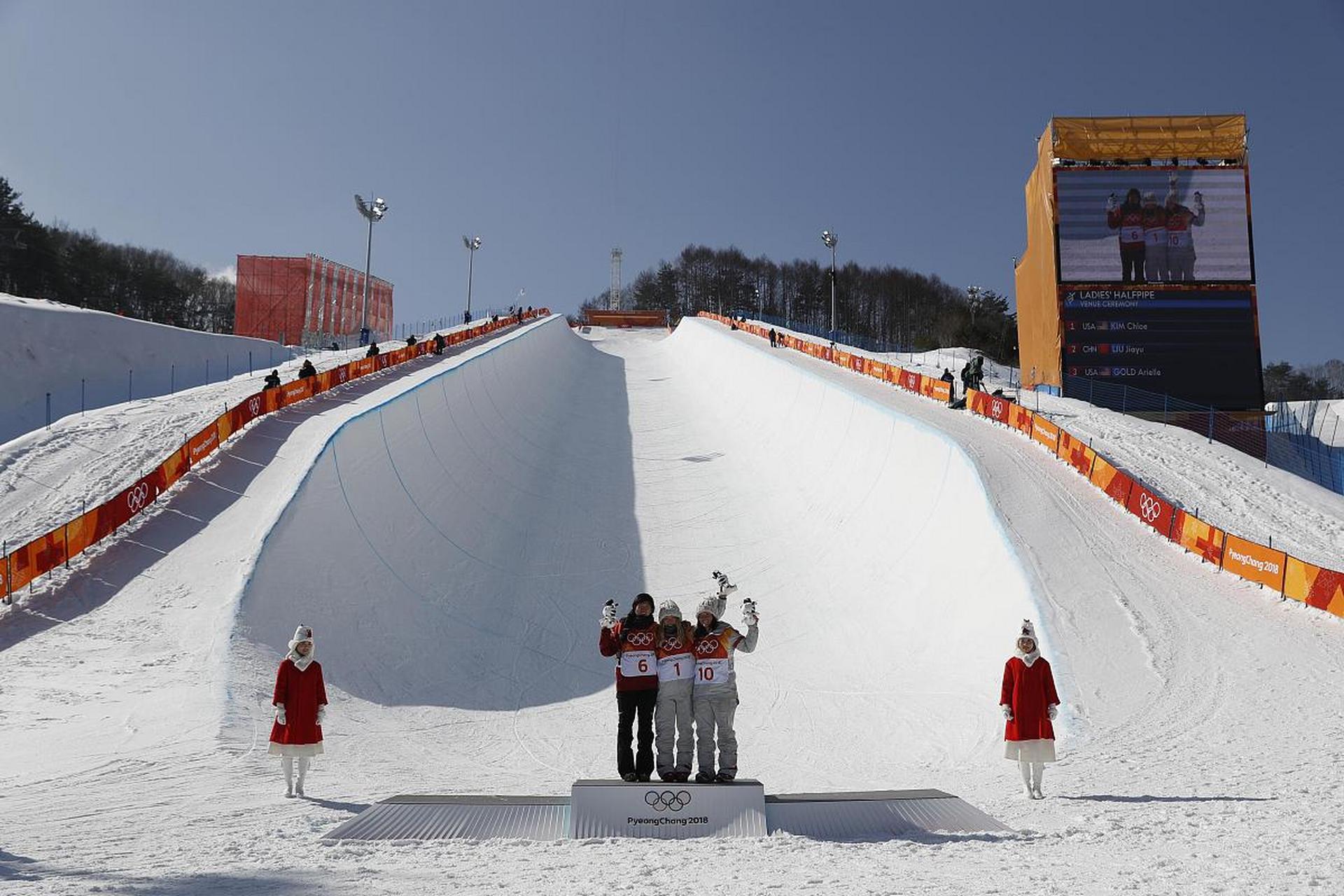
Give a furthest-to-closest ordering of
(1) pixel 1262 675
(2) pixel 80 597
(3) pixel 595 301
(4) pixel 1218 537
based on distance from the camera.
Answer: (3) pixel 595 301
(4) pixel 1218 537
(2) pixel 80 597
(1) pixel 1262 675

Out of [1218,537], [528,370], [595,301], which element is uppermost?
[595,301]

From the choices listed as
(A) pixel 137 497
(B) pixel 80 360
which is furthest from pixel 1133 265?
(B) pixel 80 360

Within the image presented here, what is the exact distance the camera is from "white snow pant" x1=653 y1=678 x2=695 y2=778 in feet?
18.5

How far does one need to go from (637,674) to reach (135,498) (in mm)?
10894

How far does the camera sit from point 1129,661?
31.7ft

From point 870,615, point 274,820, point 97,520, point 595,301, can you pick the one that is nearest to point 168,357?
point 97,520

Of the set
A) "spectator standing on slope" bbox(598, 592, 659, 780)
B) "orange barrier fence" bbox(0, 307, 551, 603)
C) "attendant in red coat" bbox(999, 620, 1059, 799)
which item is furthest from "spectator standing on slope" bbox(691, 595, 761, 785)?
"orange barrier fence" bbox(0, 307, 551, 603)

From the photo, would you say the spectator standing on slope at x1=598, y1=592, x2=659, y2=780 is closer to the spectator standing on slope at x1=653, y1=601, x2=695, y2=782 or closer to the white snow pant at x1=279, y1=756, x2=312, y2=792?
the spectator standing on slope at x1=653, y1=601, x2=695, y2=782

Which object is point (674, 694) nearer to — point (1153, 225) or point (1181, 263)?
point (1181, 263)

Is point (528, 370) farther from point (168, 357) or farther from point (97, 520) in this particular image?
point (97, 520)

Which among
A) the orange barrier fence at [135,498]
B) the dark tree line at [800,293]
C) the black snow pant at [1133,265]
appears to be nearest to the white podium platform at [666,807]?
the orange barrier fence at [135,498]

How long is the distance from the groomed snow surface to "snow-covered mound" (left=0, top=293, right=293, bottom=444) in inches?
510

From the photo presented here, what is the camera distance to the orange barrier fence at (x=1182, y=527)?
10.8 metres

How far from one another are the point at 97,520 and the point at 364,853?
1001 centimetres
